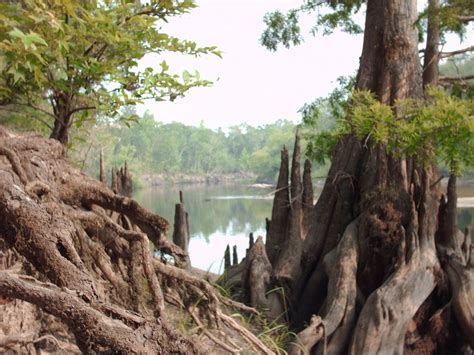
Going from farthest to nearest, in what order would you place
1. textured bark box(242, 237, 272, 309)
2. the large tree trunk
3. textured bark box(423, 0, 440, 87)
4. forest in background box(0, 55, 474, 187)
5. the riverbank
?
the riverbank, forest in background box(0, 55, 474, 187), textured bark box(423, 0, 440, 87), textured bark box(242, 237, 272, 309), the large tree trunk

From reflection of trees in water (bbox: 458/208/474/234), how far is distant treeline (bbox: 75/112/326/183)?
72.0 feet

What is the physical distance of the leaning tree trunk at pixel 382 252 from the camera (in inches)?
161

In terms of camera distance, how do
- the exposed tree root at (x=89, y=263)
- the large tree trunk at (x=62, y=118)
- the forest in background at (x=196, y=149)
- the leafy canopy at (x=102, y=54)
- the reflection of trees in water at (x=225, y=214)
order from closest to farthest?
1. the exposed tree root at (x=89, y=263)
2. the leafy canopy at (x=102, y=54)
3. the large tree trunk at (x=62, y=118)
4. the reflection of trees in water at (x=225, y=214)
5. the forest in background at (x=196, y=149)

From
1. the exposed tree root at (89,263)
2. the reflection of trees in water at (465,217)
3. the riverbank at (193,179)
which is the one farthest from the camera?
the riverbank at (193,179)

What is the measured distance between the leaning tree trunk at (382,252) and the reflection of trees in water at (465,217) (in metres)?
15.3

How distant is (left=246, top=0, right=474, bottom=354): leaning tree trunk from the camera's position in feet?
13.4

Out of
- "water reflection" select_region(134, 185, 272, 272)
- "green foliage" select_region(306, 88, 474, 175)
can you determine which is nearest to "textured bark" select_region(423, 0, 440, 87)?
"green foliage" select_region(306, 88, 474, 175)

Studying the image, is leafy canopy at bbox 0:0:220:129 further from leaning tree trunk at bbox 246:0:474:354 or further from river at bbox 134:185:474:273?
river at bbox 134:185:474:273

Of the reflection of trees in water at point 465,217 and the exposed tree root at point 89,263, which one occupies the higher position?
the exposed tree root at point 89,263

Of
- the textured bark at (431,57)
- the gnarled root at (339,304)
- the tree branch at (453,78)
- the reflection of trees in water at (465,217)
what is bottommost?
the reflection of trees in water at (465,217)

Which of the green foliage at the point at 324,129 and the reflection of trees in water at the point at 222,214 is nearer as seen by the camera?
the green foliage at the point at 324,129

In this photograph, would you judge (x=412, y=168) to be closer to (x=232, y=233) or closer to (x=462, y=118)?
(x=462, y=118)

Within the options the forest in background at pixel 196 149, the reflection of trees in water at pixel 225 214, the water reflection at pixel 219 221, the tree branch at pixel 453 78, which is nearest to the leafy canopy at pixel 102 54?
→ the tree branch at pixel 453 78

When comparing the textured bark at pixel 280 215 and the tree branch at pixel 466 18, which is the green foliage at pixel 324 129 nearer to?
the textured bark at pixel 280 215
